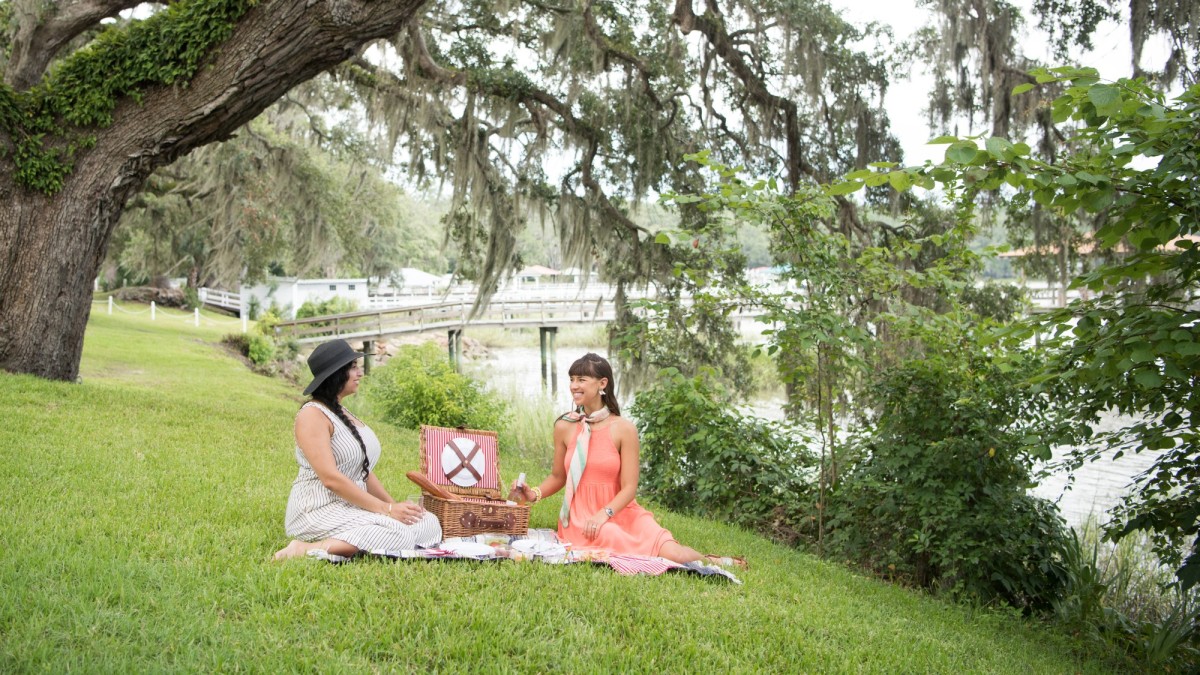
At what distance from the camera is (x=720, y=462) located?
7277 millimetres

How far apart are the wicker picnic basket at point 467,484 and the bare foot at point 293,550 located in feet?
2.49

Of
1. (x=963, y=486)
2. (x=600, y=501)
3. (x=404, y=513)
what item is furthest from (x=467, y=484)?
(x=963, y=486)

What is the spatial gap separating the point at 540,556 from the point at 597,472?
25.5 inches

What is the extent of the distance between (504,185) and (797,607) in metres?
9.52

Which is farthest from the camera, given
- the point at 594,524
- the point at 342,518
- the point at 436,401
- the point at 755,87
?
the point at 755,87

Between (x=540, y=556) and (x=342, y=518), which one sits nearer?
(x=342, y=518)

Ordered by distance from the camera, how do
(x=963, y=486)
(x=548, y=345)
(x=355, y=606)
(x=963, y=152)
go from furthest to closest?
1. (x=548, y=345)
2. (x=963, y=486)
3. (x=963, y=152)
4. (x=355, y=606)

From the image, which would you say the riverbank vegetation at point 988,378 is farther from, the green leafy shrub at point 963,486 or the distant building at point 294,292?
the distant building at point 294,292

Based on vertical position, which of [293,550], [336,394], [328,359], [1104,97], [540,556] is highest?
[1104,97]

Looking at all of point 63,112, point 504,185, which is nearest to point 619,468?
point 63,112

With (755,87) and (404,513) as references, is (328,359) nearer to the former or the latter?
(404,513)

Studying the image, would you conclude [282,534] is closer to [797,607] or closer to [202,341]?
[797,607]

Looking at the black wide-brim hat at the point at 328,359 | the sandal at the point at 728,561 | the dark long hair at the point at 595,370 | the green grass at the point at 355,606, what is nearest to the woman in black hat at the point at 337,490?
the black wide-brim hat at the point at 328,359

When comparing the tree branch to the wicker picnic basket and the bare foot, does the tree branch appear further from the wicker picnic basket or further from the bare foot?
the bare foot
